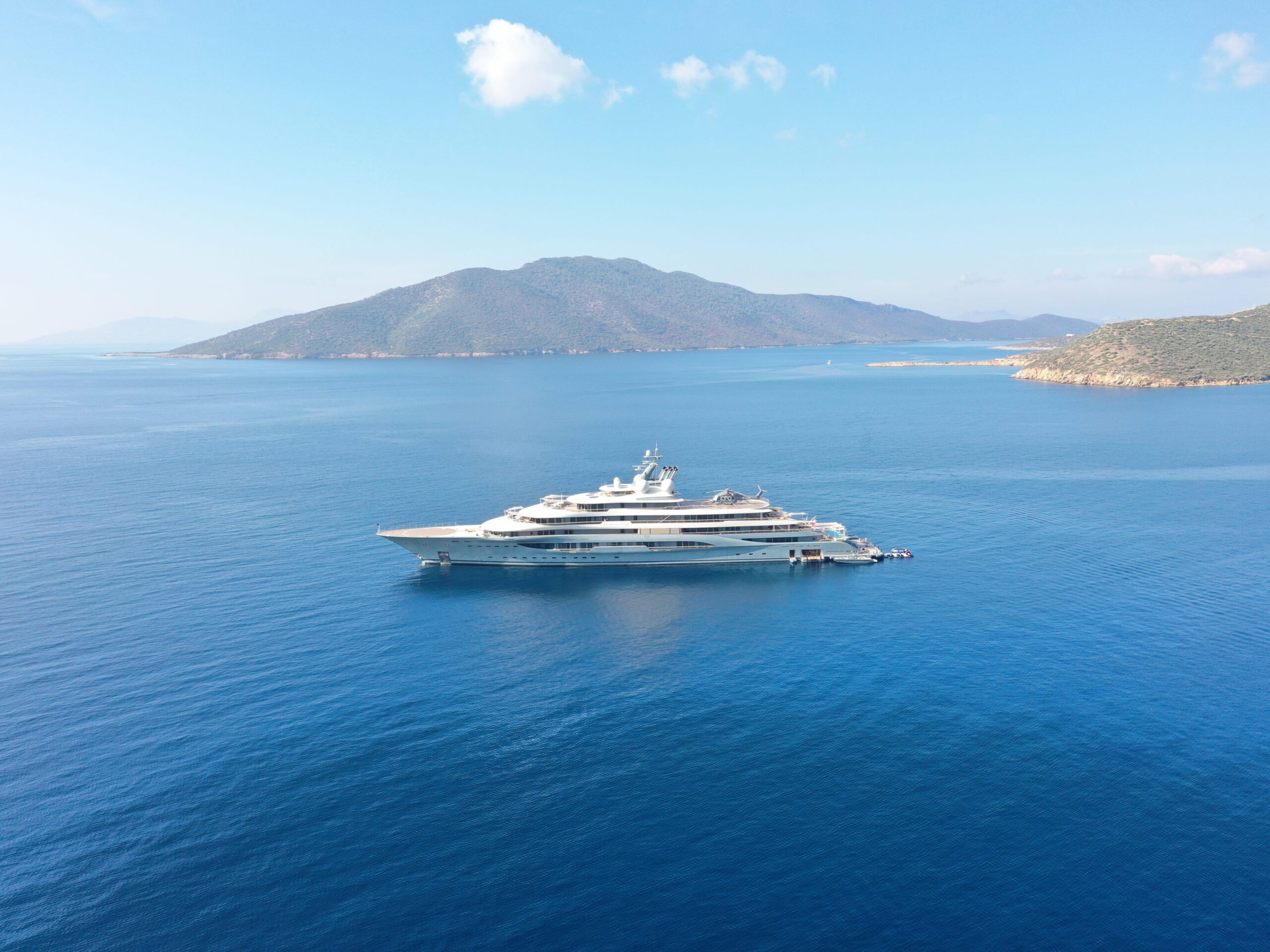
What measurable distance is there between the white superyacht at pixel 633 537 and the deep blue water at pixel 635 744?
117 inches

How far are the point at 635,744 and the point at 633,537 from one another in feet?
138

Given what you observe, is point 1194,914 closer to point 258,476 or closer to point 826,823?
point 826,823

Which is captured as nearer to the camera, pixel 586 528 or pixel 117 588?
pixel 117 588

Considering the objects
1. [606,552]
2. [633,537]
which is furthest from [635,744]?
[633,537]

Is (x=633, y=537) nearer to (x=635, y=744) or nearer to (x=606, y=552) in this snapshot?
(x=606, y=552)

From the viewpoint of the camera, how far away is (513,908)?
121ft

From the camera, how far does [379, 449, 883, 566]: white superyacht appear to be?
90.4 metres

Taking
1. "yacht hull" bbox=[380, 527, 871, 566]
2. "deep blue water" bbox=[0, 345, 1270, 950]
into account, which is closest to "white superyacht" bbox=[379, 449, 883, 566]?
"yacht hull" bbox=[380, 527, 871, 566]

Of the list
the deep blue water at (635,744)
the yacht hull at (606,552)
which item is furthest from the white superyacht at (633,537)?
the deep blue water at (635,744)

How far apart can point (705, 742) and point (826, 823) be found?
10517 millimetres

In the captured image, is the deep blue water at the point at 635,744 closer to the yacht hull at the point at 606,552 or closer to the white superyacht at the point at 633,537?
the yacht hull at the point at 606,552

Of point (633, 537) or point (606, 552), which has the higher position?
point (633, 537)

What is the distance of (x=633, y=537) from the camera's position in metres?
91.6

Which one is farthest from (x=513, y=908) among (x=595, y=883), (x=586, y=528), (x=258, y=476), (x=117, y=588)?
(x=258, y=476)
